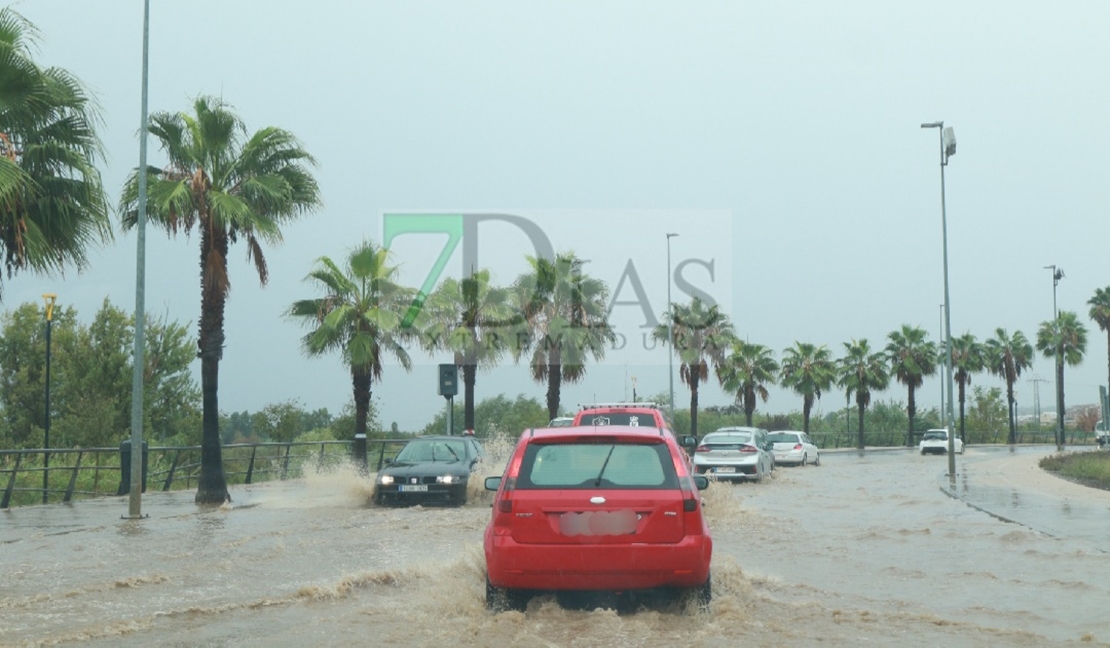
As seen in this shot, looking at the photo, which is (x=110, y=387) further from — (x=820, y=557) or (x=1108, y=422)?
(x=820, y=557)

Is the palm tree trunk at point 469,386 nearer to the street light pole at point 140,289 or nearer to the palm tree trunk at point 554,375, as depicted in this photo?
the palm tree trunk at point 554,375

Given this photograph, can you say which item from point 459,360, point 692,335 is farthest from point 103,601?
point 692,335

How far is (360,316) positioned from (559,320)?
36.5 feet

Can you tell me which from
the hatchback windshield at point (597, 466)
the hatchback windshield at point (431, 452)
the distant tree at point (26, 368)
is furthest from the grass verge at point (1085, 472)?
the distant tree at point (26, 368)

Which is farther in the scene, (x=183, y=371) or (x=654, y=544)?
(x=183, y=371)

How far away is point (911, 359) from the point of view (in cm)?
8769

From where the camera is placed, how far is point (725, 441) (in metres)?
31.3

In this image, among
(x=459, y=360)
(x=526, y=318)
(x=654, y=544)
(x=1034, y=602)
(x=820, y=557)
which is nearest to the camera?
(x=654, y=544)

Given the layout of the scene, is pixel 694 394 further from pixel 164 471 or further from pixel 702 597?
pixel 702 597

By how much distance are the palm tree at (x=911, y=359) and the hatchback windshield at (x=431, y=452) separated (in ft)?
231

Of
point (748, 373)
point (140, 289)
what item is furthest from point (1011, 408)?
point (140, 289)

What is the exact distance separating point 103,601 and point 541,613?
4.03m

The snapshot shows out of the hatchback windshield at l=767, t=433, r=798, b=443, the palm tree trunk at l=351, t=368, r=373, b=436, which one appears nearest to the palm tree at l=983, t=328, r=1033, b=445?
the hatchback windshield at l=767, t=433, r=798, b=443

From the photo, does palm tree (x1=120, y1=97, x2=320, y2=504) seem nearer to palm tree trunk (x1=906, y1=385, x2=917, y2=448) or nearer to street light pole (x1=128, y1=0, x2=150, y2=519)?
street light pole (x1=128, y1=0, x2=150, y2=519)
